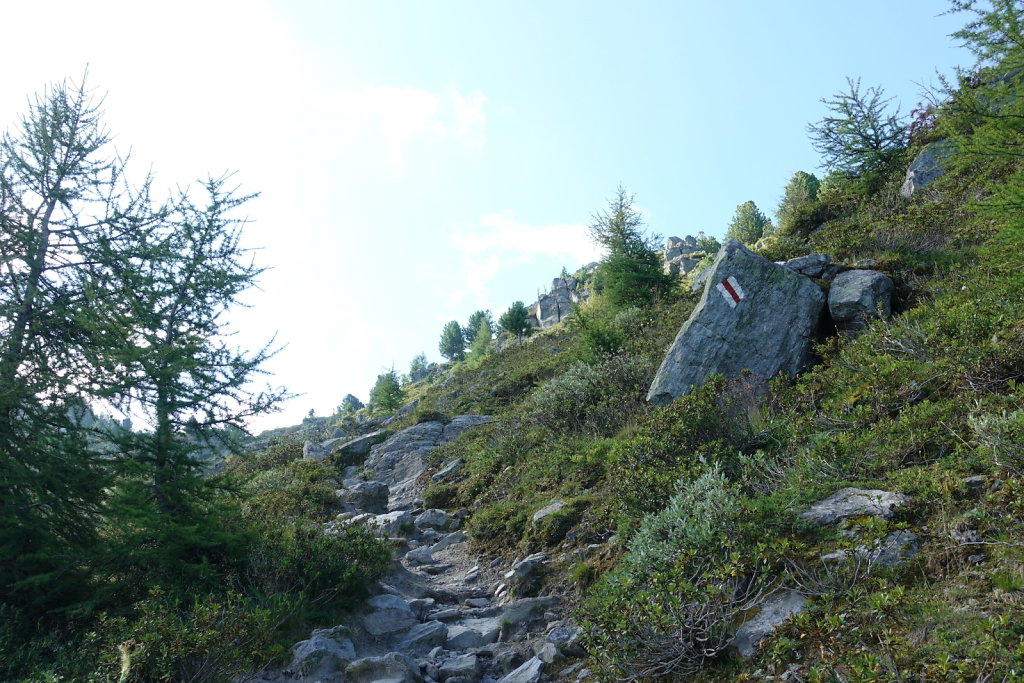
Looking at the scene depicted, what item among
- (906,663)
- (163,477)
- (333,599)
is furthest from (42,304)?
(906,663)

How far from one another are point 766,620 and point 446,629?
4133mm

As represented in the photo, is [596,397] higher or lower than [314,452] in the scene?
lower

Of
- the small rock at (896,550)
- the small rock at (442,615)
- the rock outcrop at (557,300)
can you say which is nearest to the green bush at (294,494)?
the small rock at (442,615)

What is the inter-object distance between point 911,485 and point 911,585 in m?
1.20

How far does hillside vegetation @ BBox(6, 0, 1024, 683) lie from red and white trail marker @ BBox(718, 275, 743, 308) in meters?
1.85

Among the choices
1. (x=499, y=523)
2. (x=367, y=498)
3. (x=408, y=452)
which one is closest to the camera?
(x=499, y=523)

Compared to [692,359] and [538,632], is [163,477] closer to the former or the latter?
[538,632]

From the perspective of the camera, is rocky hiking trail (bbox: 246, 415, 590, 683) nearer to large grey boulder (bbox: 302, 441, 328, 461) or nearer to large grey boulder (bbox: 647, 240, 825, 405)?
large grey boulder (bbox: 647, 240, 825, 405)

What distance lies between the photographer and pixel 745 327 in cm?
1112

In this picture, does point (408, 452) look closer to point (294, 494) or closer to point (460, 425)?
point (460, 425)

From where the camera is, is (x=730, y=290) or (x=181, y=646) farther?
(x=730, y=290)

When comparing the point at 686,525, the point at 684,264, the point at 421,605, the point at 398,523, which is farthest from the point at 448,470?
the point at 684,264

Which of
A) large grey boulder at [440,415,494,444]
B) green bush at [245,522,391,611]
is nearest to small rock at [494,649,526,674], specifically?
green bush at [245,522,391,611]

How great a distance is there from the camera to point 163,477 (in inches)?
275
